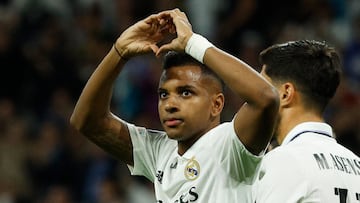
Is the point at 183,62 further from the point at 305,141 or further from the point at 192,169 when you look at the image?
the point at 305,141

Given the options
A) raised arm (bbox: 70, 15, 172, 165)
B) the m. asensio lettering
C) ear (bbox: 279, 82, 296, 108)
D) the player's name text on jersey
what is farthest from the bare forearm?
the m. asensio lettering

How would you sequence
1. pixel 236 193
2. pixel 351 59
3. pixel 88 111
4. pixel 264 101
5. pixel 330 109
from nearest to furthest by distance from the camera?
pixel 264 101 → pixel 236 193 → pixel 88 111 → pixel 330 109 → pixel 351 59

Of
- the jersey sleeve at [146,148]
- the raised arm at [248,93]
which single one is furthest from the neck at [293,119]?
the jersey sleeve at [146,148]

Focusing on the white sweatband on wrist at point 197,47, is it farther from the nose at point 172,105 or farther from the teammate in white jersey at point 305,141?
the teammate in white jersey at point 305,141

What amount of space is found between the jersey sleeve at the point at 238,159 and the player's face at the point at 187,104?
0.16m

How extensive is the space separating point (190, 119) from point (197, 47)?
38cm

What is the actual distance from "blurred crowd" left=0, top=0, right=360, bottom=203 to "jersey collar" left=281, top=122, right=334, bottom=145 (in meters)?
4.83

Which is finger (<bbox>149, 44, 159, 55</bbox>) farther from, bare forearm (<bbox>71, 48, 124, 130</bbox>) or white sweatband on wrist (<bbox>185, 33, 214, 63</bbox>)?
bare forearm (<bbox>71, 48, 124, 130</bbox>)

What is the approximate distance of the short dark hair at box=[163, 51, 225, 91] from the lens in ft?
14.9

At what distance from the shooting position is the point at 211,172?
14.5 ft

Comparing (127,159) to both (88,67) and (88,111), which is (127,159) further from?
(88,67)

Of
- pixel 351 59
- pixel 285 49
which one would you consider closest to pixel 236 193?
pixel 285 49

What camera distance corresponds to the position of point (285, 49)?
455cm

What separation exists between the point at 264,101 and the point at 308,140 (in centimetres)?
31
